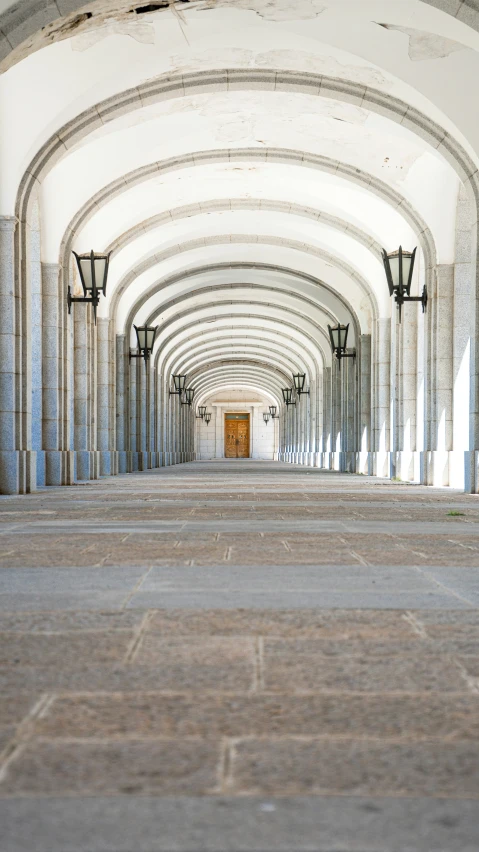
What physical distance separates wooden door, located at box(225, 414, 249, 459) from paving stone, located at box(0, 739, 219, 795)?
72802 millimetres

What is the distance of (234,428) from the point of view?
75.9 meters

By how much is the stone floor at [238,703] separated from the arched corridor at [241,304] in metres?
0.01

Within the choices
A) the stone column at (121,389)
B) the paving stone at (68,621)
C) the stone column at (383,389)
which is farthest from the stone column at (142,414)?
the paving stone at (68,621)

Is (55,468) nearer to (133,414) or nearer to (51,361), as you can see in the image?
(51,361)

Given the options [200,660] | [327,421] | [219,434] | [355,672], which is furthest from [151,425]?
[219,434]

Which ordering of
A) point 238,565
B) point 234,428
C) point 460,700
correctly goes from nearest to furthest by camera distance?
1. point 460,700
2. point 238,565
3. point 234,428

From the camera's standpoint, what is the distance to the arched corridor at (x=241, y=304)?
82.8 inches

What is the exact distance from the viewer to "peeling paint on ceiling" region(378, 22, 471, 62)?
36.8 feet

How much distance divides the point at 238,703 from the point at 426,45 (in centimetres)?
1090

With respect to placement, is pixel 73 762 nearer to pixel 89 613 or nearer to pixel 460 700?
pixel 460 700

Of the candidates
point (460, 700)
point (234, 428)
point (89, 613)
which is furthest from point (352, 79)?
point (234, 428)

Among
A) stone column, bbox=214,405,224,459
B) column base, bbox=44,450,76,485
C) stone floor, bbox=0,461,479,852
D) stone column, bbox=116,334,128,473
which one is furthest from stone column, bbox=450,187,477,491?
stone column, bbox=214,405,224,459

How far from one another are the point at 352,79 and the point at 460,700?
12.0 metres

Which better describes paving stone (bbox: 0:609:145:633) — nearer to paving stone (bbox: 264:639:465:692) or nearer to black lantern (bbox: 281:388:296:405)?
paving stone (bbox: 264:639:465:692)
